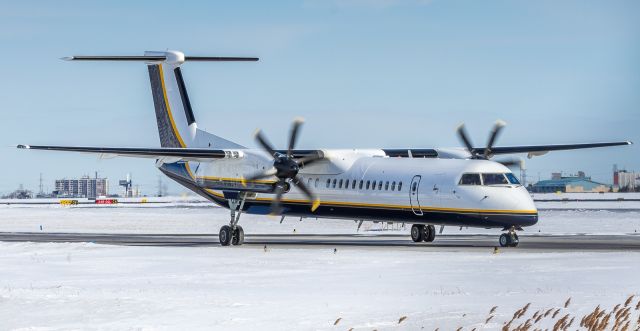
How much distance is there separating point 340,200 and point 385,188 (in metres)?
2.32

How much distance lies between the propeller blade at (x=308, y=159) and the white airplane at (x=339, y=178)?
0.04 m

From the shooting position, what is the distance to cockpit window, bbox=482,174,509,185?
33.1 meters

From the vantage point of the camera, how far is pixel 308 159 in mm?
37531

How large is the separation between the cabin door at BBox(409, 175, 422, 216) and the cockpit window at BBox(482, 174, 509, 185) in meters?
2.57

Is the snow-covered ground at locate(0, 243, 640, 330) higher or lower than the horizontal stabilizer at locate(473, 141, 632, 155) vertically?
lower

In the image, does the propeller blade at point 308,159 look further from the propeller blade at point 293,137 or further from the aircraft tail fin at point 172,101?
the aircraft tail fin at point 172,101

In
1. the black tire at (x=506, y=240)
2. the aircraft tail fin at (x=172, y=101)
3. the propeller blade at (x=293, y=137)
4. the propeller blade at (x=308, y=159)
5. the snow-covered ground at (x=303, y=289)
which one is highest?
the aircraft tail fin at (x=172, y=101)

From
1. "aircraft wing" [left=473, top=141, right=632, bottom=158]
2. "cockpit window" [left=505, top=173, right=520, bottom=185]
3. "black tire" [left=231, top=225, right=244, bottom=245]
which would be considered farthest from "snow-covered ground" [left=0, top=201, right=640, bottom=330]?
"aircraft wing" [left=473, top=141, right=632, bottom=158]

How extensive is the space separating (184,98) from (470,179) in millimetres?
15540

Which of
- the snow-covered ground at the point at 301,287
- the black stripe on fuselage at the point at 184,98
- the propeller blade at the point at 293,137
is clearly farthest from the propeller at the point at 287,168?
the black stripe on fuselage at the point at 184,98

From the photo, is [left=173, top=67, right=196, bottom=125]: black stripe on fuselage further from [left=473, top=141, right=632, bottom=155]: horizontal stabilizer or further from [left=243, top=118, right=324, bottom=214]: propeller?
[left=473, top=141, right=632, bottom=155]: horizontal stabilizer

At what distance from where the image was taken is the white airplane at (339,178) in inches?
1304

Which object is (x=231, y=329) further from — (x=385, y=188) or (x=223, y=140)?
(x=223, y=140)

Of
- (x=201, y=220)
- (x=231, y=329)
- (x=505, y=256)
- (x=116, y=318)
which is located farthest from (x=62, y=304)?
(x=201, y=220)
